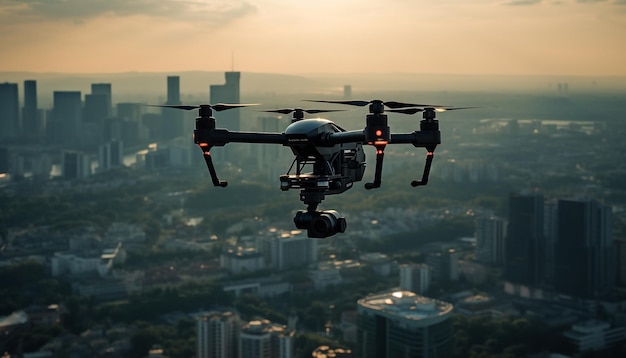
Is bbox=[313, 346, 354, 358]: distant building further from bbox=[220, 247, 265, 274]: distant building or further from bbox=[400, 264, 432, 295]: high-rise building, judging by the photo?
bbox=[220, 247, 265, 274]: distant building

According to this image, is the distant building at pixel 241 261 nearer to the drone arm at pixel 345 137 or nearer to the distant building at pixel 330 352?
the distant building at pixel 330 352

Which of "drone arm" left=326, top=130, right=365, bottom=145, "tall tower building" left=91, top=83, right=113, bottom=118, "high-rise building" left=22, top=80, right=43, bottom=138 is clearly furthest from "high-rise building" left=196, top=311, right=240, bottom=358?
"high-rise building" left=22, top=80, right=43, bottom=138

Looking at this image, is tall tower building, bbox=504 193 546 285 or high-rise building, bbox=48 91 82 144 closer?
tall tower building, bbox=504 193 546 285

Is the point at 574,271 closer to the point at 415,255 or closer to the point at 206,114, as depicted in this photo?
the point at 415,255

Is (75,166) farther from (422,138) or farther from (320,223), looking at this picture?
(422,138)

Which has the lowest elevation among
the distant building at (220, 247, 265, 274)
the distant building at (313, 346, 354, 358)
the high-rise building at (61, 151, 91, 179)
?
the distant building at (313, 346, 354, 358)

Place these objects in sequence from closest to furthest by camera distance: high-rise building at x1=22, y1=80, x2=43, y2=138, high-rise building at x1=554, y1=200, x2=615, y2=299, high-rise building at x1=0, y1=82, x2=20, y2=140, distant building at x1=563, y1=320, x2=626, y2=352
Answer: distant building at x1=563, y1=320, x2=626, y2=352 < high-rise building at x1=554, y1=200, x2=615, y2=299 < high-rise building at x1=0, y1=82, x2=20, y2=140 < high-rise building at x1=22, y1=80, x2=43, y2=138

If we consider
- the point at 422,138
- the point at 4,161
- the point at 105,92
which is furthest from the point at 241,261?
the point at 422,138
